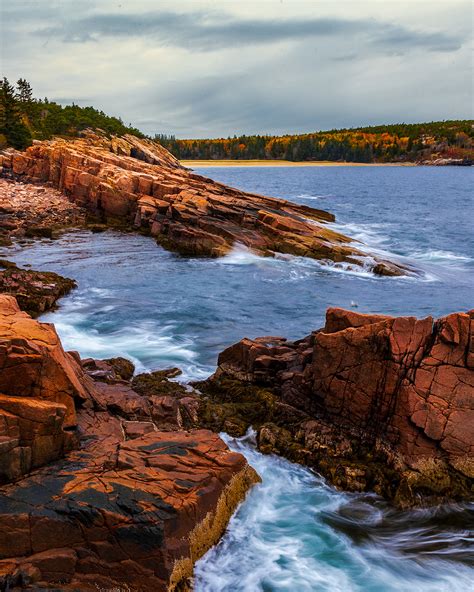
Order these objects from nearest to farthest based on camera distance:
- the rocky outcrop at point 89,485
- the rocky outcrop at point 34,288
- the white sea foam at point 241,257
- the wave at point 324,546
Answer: the rocky outcrop at point 89,485 → the wave at point 324,546 → the rocky outcrop at point 34,288 → the white sea foam at point 241,257

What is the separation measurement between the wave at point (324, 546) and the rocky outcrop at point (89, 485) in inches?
18.9

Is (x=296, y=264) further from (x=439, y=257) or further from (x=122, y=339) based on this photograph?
(x=122, y=339)

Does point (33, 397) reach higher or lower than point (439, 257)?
higher

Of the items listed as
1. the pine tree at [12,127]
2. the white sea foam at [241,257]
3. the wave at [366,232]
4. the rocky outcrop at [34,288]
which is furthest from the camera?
the pine tree at [12,127]

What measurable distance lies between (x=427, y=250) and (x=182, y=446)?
123 ft

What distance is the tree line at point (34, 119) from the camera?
215ft

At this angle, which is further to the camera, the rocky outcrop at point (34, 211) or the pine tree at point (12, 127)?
the pine tree at point (12, 127)

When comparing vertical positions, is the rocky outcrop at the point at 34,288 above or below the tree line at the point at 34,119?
below

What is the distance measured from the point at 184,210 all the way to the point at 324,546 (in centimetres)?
3251

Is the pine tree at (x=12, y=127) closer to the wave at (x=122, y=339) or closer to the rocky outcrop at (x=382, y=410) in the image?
the wave at (x=122, y=339)

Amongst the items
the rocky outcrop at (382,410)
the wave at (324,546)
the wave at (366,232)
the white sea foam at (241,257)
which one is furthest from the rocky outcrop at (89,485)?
the wave at (366,232)

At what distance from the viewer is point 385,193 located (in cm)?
10175

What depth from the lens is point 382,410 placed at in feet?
41.8

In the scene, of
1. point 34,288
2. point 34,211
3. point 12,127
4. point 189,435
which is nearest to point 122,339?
point 34,288
